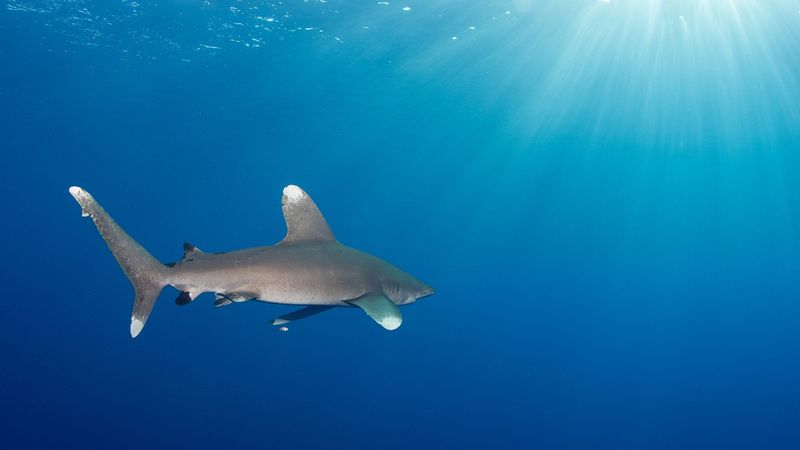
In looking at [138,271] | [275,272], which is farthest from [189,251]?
[275,272]

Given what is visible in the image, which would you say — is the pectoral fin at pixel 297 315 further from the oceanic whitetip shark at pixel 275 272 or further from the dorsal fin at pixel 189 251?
the dorsal fin at pixel 189 251

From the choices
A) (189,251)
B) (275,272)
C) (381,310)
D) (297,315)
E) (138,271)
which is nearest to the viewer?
(138,271)

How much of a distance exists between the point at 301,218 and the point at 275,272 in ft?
3.80

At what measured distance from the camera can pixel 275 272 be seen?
14.7ft

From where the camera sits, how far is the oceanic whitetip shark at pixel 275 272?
423 cm

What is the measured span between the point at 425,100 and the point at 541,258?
185 feet

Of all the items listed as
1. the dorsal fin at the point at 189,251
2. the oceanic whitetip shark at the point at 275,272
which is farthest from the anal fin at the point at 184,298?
the dorsal fin at the point at 189,251

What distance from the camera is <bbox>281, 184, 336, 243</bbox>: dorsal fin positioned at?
5461 millimetres

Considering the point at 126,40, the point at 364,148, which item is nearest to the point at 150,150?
the point at 364,148

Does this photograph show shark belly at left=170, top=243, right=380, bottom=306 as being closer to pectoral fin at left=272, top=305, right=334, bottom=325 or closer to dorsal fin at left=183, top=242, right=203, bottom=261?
dorsal fin at left=183, top=242, right=203, bottom=261

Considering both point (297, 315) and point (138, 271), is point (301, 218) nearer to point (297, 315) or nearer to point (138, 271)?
point (297, 315)

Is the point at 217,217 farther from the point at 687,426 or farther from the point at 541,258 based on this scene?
the point at 687,426

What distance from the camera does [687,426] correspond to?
37.4m

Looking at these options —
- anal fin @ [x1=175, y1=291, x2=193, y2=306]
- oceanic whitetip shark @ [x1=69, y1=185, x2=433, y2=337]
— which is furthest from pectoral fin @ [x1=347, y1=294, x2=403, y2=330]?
anal fin @ [x1=175, y1=291, x2=193, y2=306]
